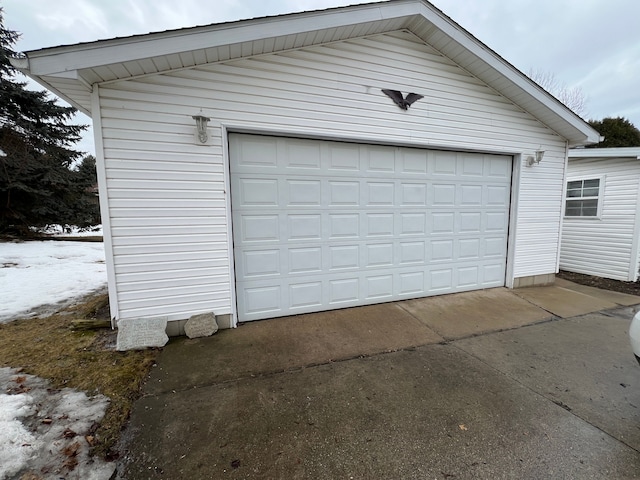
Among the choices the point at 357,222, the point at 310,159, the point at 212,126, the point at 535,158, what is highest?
the point at 212,126

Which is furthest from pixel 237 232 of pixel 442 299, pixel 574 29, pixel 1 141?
pixel 574 29

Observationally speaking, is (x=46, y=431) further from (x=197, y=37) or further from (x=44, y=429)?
(x=197, y=37)

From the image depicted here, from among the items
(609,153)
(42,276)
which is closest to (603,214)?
(609,153)

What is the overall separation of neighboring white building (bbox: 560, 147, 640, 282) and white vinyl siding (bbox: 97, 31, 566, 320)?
488 centimetres

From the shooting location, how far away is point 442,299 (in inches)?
186

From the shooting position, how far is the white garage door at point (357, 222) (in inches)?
149

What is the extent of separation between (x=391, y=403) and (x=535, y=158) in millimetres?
5202

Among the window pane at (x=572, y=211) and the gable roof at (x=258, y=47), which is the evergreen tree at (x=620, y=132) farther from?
the gable roof at (x=258, y=47)

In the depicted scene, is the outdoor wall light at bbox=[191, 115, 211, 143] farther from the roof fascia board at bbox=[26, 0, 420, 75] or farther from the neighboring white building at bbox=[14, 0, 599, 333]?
the roof fascia board at bbox=[26, 0, 420, 75]

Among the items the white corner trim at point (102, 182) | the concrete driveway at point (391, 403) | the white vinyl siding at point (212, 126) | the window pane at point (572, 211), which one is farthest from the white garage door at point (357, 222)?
the window pane at point (572, 211)

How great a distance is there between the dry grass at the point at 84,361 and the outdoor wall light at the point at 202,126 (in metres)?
2.51

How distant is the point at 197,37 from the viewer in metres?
2.99

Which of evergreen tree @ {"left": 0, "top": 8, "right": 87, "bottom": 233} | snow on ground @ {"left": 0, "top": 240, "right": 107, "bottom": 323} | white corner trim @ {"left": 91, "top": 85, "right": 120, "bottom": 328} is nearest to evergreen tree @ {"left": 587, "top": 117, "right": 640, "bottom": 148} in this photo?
white corner trim @ {"left": 91, "top": 85, "right": 120, "bottom": 328}

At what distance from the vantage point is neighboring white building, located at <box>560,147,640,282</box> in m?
6.27
